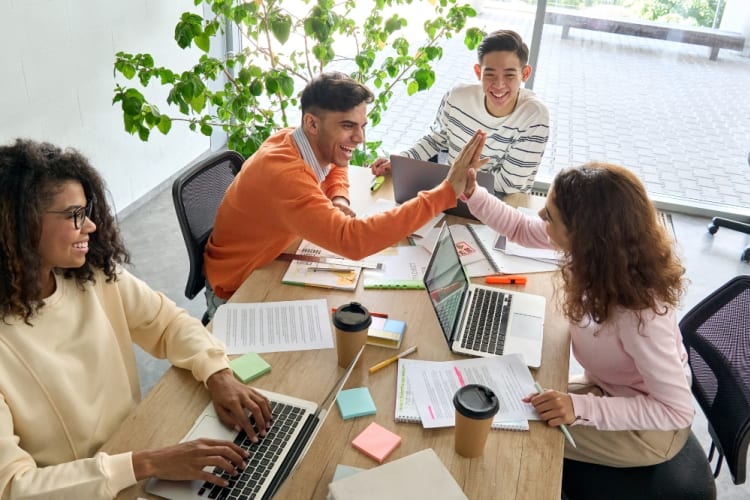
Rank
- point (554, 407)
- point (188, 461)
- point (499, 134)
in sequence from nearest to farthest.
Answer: point (188, 461)
point (554, 407)
point (499, 134)

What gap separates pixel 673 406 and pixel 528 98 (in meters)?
1.55

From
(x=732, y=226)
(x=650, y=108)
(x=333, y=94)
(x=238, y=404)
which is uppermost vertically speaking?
(x=333, y=94)

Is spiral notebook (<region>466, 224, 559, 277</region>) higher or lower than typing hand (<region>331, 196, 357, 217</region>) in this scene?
lower

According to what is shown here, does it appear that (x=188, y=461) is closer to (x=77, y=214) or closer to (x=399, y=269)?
(x=77, y=214)

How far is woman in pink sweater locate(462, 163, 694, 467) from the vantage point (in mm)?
1452

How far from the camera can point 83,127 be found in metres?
3.32

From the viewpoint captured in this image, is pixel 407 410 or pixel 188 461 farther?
pixel 407 410

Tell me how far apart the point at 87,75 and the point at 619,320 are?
9.47 feet

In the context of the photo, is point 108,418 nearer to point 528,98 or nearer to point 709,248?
point 528,98

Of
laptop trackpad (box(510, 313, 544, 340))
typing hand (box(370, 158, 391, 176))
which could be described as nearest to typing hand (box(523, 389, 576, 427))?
laptop trackpad (box(510, 313, 544, 340))

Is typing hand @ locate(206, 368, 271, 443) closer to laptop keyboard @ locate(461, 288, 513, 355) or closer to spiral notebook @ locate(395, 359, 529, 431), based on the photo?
spiral notebook @ locate(395, 359, 529, 431)

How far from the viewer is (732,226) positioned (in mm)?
3852

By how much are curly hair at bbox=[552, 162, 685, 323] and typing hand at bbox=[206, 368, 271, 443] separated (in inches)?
30.1

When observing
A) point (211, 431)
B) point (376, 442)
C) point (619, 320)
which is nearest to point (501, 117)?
point (619, 320)
